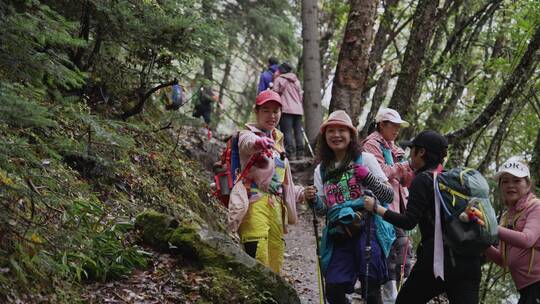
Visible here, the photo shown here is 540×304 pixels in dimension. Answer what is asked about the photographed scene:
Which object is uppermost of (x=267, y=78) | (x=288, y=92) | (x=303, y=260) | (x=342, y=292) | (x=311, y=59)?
(x=311, y=59)

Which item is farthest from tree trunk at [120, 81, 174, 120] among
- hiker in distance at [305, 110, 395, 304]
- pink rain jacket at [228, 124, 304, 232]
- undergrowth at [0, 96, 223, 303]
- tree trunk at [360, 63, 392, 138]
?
tree trunk at [360, 63, 392, 138]

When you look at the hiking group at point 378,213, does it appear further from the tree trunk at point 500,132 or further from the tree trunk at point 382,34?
the tree trunk at point 382,34

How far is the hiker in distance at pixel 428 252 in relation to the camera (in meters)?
4.46

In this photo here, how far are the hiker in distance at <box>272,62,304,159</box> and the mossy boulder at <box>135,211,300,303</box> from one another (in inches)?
311

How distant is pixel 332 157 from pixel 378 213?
854mm

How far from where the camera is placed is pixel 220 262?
541 cm

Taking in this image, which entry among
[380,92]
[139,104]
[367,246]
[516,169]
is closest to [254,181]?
[367,246]

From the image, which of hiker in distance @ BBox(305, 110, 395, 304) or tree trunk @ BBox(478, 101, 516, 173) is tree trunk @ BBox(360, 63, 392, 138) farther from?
hiker in distance @ BBox(305, 110, 395, 304)

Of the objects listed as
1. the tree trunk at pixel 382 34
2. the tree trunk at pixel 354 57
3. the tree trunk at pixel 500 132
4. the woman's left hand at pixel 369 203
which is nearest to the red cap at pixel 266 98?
the woman's left hand at pixel 369 203

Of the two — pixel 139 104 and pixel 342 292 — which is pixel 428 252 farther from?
pixel 139 104

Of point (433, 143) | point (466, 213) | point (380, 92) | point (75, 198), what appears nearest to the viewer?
point (466, 213)

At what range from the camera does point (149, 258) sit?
5422 mm

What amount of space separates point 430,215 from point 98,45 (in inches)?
174

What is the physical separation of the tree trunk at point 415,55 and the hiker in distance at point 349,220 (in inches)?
184
